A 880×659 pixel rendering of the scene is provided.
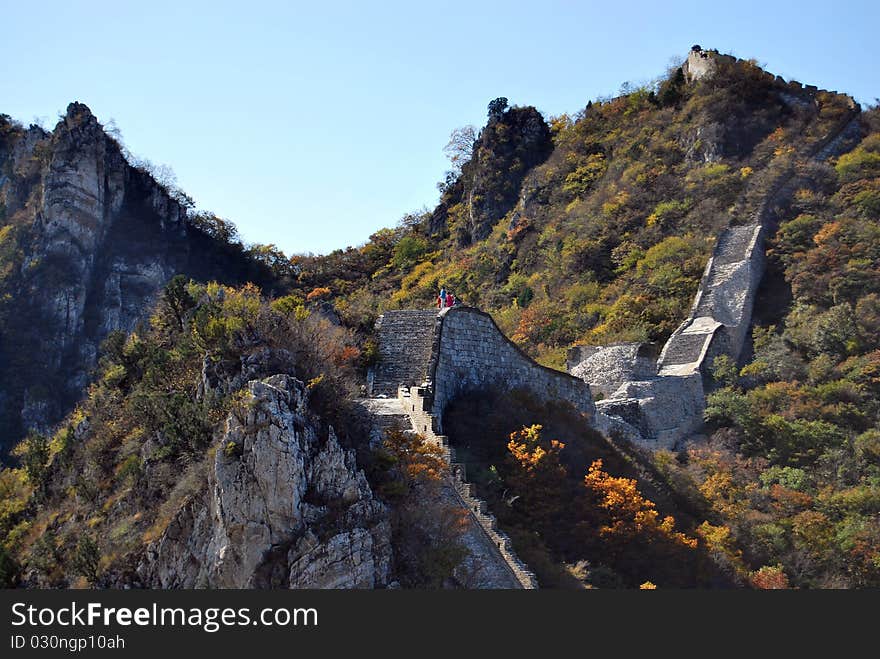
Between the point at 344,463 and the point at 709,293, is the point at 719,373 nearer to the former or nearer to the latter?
the point at 709,293

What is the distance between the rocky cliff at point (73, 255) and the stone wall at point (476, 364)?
3067 centimetres

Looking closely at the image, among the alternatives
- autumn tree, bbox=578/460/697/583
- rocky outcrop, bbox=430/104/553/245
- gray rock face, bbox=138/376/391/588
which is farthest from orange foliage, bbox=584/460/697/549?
rocky outcrop, bbox=430/104/553/245

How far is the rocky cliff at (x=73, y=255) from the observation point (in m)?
Result: 50.2

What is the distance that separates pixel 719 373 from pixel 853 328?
5317 mm

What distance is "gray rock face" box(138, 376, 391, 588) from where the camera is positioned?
14.9m

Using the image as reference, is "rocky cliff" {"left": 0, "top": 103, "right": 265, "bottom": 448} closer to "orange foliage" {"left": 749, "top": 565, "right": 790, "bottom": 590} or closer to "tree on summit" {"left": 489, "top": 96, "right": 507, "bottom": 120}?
"tree on summit" {"left": 489, "top": 96, "right": 507, "bottom": 120}

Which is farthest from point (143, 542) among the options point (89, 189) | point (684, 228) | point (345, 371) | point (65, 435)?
point (89, 189)

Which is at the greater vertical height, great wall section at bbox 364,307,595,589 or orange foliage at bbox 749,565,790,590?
great wall section at bbox 364,307,595,589

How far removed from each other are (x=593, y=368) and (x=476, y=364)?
37.8ft

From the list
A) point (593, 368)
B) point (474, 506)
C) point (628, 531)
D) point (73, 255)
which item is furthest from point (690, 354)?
point (73, 255)

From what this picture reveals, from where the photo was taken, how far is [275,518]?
15188mm

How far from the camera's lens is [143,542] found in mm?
16094

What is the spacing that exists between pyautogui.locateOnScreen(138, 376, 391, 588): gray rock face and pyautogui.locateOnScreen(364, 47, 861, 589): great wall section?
2.44 meters

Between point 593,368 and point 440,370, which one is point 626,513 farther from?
point 593,368
